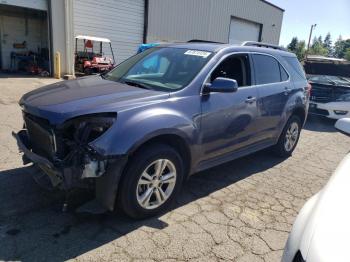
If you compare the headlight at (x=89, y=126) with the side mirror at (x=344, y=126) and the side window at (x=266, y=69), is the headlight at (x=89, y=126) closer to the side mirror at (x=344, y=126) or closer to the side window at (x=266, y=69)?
the side mirror at (x=344, y=126)

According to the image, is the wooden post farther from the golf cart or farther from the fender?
the fender

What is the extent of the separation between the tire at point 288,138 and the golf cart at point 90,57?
33.4 ft

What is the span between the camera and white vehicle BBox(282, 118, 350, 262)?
1.66 m

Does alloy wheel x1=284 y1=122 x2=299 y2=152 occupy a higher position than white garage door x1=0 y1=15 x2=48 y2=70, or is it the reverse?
white garage door x1=0 y1=15 x2=48 y2=70

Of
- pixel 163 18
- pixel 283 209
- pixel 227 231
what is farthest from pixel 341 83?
pixel 163 18

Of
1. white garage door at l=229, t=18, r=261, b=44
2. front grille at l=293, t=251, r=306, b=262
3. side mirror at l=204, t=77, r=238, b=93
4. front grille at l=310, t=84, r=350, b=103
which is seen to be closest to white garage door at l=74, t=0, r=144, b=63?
white garage door at l=229, t=18, r=261, b=44

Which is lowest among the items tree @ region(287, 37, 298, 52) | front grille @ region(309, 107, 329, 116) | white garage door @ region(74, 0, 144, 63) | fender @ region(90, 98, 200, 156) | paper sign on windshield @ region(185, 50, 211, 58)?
front grille @ region(309, 107, 329, 116)

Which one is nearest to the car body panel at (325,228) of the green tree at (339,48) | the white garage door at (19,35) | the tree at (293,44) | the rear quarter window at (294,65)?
the rear quarter window at (294,65)

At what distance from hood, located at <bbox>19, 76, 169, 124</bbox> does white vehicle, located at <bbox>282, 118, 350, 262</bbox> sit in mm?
1809

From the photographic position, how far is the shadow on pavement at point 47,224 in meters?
2.84

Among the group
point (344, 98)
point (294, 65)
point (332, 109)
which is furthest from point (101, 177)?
point (344, 98)

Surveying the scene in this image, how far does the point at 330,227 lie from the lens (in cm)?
182

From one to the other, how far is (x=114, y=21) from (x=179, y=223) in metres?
15.6

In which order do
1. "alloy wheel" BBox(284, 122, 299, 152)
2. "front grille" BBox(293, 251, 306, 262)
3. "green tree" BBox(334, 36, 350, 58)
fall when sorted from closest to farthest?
1. "front grille" BBox(293, 251, 306, 262)
2. "alloy wheel" BBox(284, 122, 299, 152)
3. "green tree" BBox(334, 36, 350, 58)
